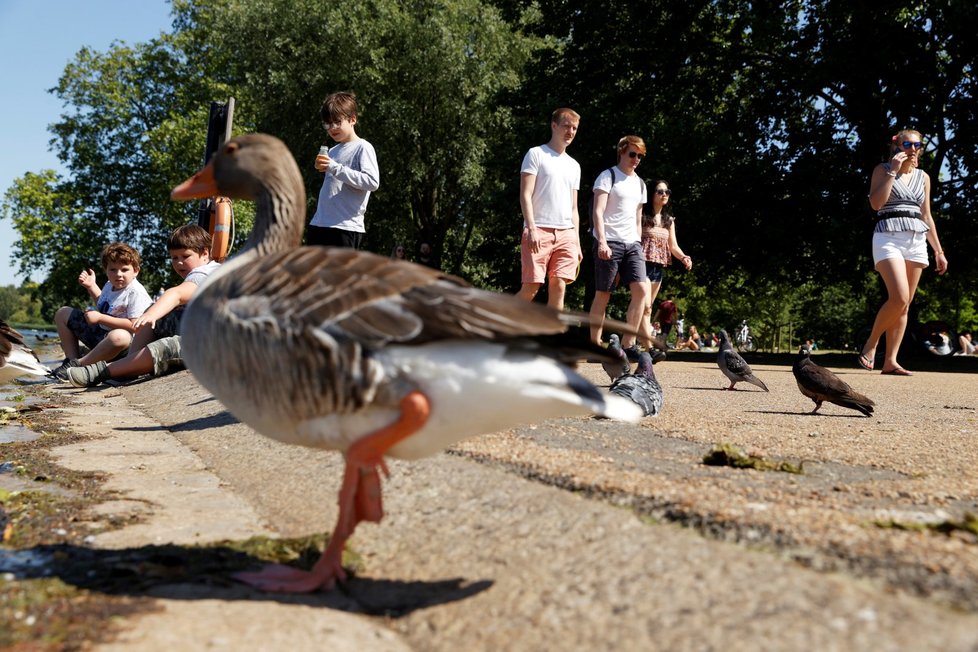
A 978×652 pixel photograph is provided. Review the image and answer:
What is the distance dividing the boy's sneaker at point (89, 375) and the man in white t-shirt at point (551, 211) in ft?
18.9

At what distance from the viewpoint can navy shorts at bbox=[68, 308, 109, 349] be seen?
37.6 feet

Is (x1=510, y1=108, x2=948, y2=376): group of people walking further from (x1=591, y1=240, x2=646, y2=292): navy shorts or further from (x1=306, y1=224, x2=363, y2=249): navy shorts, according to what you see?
(x1=306, y1=224, x2=363, y2=249): navy shorts

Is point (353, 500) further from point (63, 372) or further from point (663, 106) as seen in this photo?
point (663, 106)

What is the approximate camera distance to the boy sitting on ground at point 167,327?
28.5 ft

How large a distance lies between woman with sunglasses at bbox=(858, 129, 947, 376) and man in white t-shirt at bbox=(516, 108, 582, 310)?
4.47 metres

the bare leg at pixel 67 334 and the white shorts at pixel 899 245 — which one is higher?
the white shorts at pixel 899 245

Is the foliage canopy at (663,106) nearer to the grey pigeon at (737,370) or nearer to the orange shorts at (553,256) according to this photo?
the grey pigeon at (737,370)

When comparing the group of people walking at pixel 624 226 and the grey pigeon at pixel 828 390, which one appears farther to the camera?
the group of people walking at pixel 624 226

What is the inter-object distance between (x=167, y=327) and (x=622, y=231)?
19.3 feet

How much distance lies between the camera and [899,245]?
33.0 feet

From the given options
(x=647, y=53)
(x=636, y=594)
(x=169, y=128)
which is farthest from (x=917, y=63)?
(x=169, y=128)

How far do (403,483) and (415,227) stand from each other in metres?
29.7

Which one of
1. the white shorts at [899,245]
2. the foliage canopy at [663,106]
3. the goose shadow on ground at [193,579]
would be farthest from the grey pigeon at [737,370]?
the foliage canopy at [663,106]

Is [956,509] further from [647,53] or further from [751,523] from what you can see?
[647,53]
